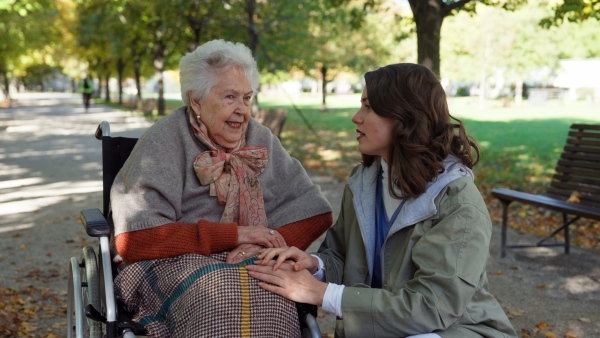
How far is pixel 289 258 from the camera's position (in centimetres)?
245

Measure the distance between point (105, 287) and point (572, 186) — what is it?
5045mm

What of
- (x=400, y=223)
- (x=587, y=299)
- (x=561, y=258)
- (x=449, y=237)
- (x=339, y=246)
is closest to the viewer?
(x=449, y=237)

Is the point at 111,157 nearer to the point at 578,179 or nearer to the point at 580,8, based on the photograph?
the point at 578,179

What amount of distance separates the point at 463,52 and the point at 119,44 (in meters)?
25.9

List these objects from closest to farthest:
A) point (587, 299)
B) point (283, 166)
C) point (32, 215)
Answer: point (283, 166) < point (587, 299) < point (32, 215)

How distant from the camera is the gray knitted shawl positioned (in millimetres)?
2574

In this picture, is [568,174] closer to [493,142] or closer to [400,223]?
[400,223]

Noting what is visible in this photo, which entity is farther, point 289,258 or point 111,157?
point 111,157

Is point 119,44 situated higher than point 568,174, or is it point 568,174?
point 119,44

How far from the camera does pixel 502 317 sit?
222 cm

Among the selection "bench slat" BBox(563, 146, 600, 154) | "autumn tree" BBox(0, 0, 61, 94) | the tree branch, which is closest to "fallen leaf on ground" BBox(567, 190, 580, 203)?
"bench slat" BBox(563, 146, 600, 154)

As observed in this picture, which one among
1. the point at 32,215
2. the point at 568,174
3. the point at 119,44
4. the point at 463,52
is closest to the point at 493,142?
the point at 568,174

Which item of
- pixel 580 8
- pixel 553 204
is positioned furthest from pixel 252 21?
pixel 553 204

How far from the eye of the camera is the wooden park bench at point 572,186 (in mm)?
5910
